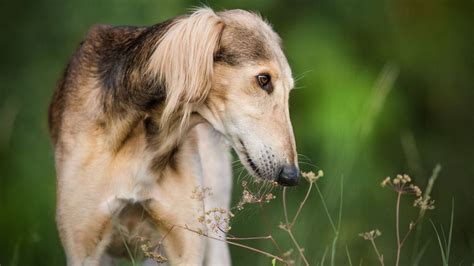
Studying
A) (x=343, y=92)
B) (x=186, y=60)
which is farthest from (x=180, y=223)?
(x=343, y=92)

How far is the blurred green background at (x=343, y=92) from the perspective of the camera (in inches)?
361

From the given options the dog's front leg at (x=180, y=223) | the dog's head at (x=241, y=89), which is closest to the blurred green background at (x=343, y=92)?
the dog's front leg at (x=180, y=223)

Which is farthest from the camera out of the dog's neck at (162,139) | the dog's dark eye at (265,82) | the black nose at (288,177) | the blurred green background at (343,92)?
the blurred green background at (343,92)

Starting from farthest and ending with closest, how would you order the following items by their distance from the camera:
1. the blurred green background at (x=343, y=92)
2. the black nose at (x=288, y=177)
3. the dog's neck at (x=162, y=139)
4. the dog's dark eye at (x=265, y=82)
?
the blurred green background at (x=343, y=92)
the dog's neck at (x=162, y=139)
the dog's dark eye at (x=265, y=82)
the black nose at (x=288, y=177)

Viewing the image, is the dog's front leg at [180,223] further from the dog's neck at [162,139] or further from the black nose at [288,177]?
the black nose at [288,177]

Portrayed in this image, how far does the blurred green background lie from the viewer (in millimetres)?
9164

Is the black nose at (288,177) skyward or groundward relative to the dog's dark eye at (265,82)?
groundward

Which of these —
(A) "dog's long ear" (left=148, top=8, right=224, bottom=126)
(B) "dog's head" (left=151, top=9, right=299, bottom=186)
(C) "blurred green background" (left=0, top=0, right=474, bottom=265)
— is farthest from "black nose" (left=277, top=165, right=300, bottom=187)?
(C) "blurred green background" (left=0, top=0, right=474, bottom=265)

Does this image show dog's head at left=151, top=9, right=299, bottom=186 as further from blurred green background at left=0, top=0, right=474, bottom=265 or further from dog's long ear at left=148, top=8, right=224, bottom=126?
blurred green background at left=0, top=0, right=474, bottom=265

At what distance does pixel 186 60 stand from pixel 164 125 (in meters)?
0.37

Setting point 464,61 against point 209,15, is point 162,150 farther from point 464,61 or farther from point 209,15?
point 464,61

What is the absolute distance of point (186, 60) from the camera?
16.8ft

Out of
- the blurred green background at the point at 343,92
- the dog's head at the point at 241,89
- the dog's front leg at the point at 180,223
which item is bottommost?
the blurred green background at the point at 343,92

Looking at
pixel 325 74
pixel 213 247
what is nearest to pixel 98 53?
pixel 213 247
